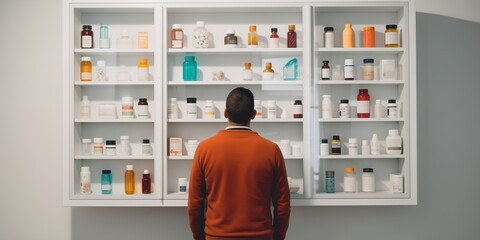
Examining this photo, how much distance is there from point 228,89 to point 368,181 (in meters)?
1.03

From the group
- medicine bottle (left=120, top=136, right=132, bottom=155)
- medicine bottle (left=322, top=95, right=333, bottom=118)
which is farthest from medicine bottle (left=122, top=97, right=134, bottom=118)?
medicine bottle (left=322, top=95, right=333, bottom=118)

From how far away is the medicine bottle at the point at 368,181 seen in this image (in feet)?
11.0

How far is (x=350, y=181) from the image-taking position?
3344 millimetres

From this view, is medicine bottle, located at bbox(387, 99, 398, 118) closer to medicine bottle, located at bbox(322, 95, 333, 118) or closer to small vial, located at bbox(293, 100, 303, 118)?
medicine bottle, located at bbox(322, 95, 333, 118)

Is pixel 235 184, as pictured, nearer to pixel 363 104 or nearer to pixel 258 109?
pixel 258 109

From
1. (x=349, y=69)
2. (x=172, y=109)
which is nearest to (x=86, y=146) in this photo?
(x=172, y=109)

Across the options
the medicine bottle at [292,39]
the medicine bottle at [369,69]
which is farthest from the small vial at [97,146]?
the medicine bottle at [369,69]

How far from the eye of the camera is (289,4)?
10.8 feet

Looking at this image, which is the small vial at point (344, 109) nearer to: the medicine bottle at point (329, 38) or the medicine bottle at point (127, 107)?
the medicine bottle at point (329, 38)

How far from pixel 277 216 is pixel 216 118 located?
851 mm
